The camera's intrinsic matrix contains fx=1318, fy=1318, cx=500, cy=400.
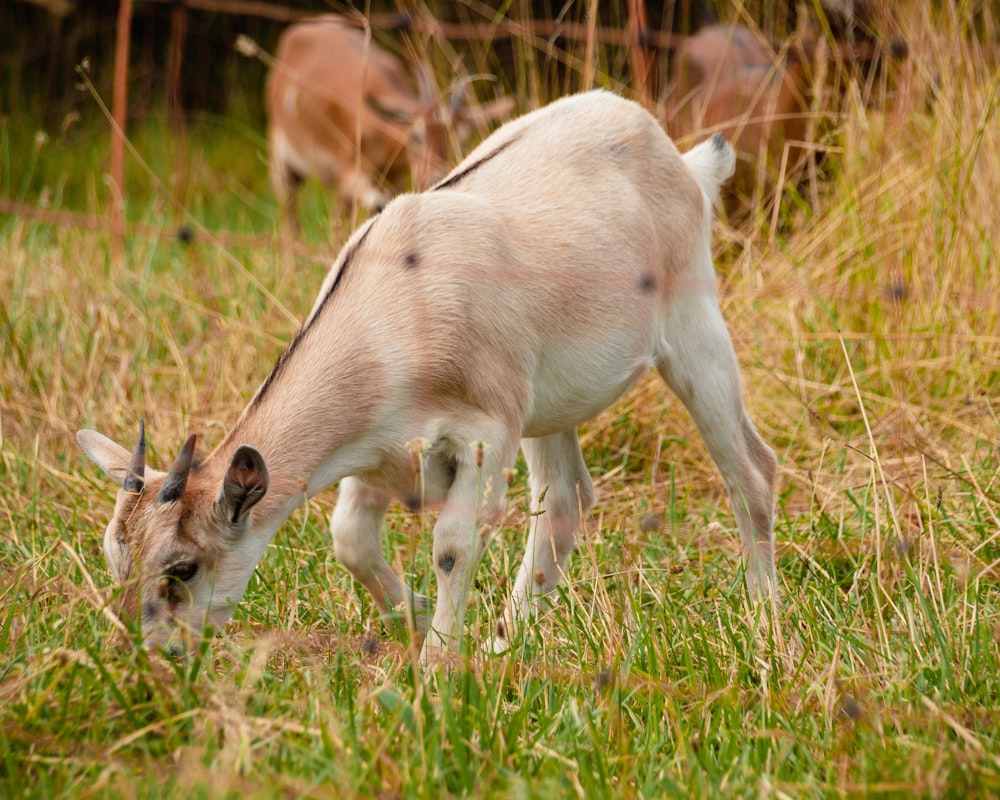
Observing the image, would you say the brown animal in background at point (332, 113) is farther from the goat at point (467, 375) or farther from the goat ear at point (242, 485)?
the goat ear at point (242, 485)

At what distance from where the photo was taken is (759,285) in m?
5.37

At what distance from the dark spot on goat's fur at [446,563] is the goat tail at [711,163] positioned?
168 centimetres

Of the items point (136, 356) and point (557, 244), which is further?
point (136, 356)

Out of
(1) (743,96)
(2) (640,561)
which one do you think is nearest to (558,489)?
(2) (640,561)

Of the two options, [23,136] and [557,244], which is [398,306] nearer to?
[557,244]

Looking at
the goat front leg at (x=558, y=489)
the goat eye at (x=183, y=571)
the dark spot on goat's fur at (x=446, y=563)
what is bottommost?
the goat front leg at (x=558, y=489)

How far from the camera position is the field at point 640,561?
2.62 metres

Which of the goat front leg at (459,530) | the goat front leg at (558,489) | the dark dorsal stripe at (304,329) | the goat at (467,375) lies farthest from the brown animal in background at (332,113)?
the goat front leg at (459,530)

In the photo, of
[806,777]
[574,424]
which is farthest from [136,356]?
[806,777]

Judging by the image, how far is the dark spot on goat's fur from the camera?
11.3 ft

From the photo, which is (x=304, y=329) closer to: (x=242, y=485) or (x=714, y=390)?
(x=242, y=485)

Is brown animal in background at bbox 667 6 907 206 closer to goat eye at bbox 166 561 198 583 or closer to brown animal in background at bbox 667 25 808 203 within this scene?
brown animal in background at bbox 667 25 808 203

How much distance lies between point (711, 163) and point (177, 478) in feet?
7.27

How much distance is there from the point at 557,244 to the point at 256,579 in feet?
4.31
